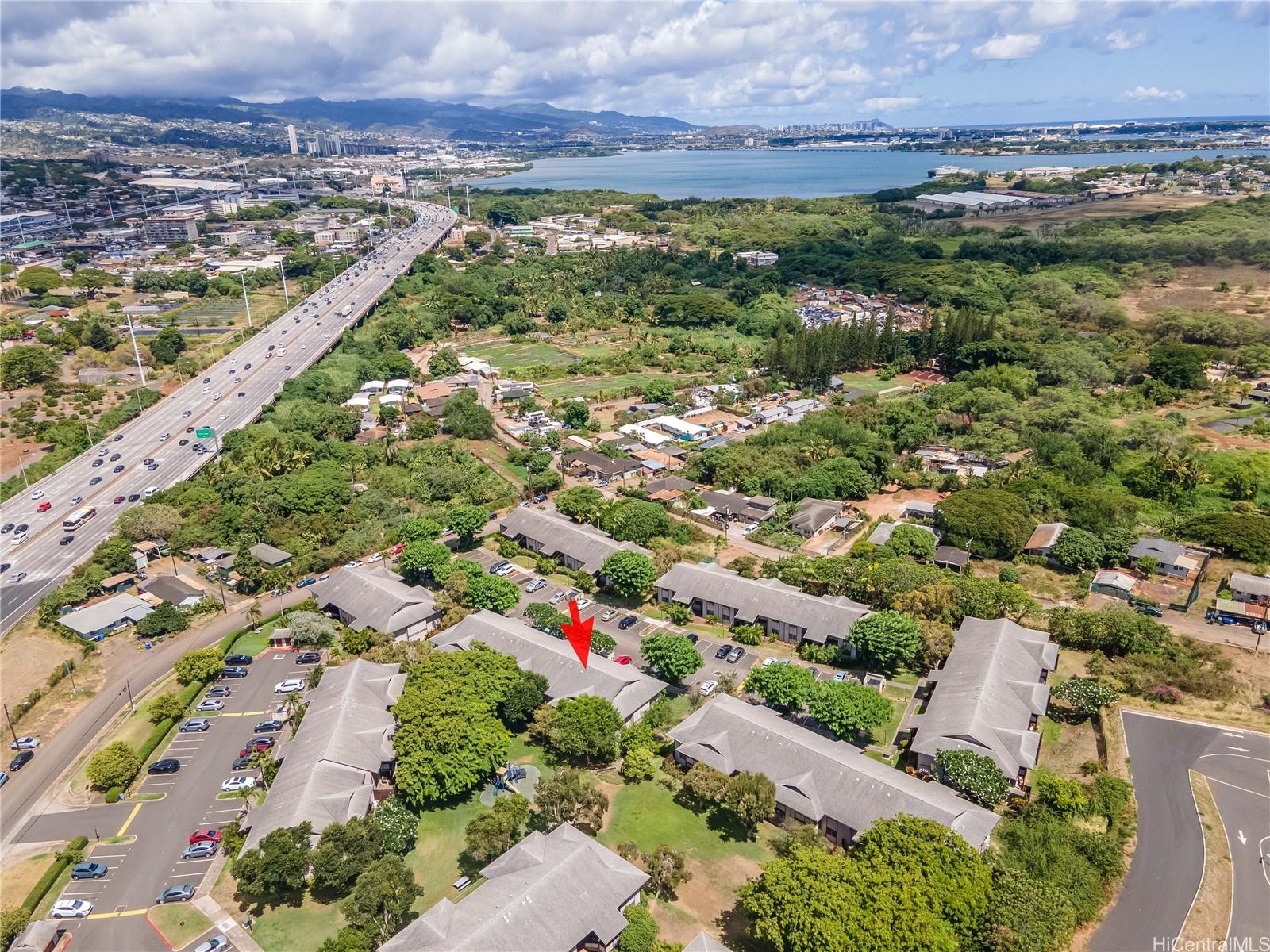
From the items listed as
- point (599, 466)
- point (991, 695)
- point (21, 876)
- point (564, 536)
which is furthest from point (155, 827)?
point (599, 466)

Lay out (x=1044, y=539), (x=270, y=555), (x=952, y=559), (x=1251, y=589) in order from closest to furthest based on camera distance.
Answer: (x=1251, y=589)
(x=952, y=559)
(x=270, y=555)
(x=1044, y=539)

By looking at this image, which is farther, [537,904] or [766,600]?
[766,600]

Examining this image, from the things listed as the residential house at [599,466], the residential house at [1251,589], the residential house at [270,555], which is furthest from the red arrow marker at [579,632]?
the residential house at [1251,589]

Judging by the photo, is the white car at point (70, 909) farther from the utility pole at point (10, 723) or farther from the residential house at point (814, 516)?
the residential house at point (814, 516)

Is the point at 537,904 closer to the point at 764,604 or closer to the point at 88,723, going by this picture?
the point at 764,604

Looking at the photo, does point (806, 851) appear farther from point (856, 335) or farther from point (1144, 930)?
point (856, 335)

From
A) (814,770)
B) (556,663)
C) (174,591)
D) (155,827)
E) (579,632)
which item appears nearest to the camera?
(814,770)
